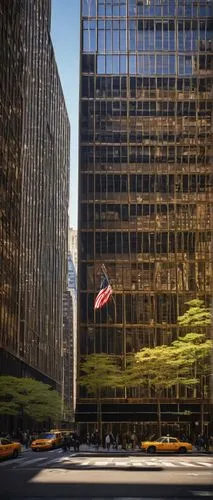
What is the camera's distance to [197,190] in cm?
9394

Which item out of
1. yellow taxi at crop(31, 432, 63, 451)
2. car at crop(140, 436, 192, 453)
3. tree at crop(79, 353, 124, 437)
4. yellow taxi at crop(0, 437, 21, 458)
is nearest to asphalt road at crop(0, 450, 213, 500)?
yellow taxi at crop(0, 437, 21, 458)

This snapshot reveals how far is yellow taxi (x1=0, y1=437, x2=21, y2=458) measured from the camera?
1563 inches

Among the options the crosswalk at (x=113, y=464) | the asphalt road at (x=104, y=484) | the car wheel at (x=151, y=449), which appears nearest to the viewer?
the asphalt road at (x=104, y=484)

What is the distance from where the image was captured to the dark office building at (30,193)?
264 ft

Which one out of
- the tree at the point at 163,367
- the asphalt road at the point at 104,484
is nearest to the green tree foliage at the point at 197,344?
the tree at the point at 163,367

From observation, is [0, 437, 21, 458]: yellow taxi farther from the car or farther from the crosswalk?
the car

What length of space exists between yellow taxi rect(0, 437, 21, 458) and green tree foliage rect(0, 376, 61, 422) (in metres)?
24.7

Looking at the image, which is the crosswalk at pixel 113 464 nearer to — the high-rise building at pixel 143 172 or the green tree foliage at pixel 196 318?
the green tree foliage at pixel 196 318

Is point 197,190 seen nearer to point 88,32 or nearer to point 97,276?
point 97,276

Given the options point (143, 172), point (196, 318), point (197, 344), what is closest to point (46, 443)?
point (197, 344)

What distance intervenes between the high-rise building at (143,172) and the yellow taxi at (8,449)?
144 feet

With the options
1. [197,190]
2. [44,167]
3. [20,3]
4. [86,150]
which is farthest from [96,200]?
[44,167]

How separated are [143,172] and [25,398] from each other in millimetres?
35510

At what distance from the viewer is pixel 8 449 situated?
4081cm
